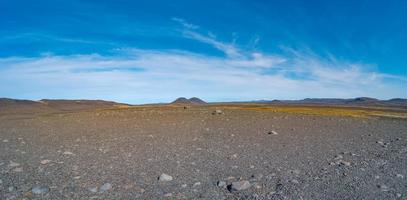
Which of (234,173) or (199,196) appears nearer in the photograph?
(199,196)

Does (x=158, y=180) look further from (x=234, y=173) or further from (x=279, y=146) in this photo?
(x=279, y=146)

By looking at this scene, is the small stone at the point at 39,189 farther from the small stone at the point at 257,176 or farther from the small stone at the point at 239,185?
the small stone at the point at 257,176

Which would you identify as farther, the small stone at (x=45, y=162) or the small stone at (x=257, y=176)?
the small stone at (x=45, y=162)

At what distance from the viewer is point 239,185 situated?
7.10m

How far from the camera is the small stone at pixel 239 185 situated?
697 cm

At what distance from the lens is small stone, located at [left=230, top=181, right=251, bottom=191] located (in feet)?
22.9

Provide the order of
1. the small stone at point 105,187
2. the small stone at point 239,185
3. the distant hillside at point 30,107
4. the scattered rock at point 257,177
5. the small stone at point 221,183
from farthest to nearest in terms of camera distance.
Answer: the distant hillside at point 30,107 < the scattered rock at point 257,177 < the small stone at point 221,183 < the small stone at point 239,185 < the small stone at point 105,187

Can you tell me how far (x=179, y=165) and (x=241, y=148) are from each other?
3.48 m

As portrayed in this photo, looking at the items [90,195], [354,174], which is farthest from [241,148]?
[90,195]

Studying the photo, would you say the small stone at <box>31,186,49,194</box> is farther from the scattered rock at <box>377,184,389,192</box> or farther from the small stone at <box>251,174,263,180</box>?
the scattered rock at <box>377,184,389,192</box>

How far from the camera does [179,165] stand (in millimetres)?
9133

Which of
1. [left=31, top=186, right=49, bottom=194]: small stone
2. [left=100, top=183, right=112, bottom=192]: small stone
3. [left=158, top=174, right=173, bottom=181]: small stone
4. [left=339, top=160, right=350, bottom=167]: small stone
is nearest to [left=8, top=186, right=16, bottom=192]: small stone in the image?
[left=31, top=186, right=49, bottom=194]: small stone

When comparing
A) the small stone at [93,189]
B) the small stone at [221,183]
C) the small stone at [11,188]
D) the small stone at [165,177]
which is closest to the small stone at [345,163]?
the small stone at [221,183]

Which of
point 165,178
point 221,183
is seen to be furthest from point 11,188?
point 221,183
